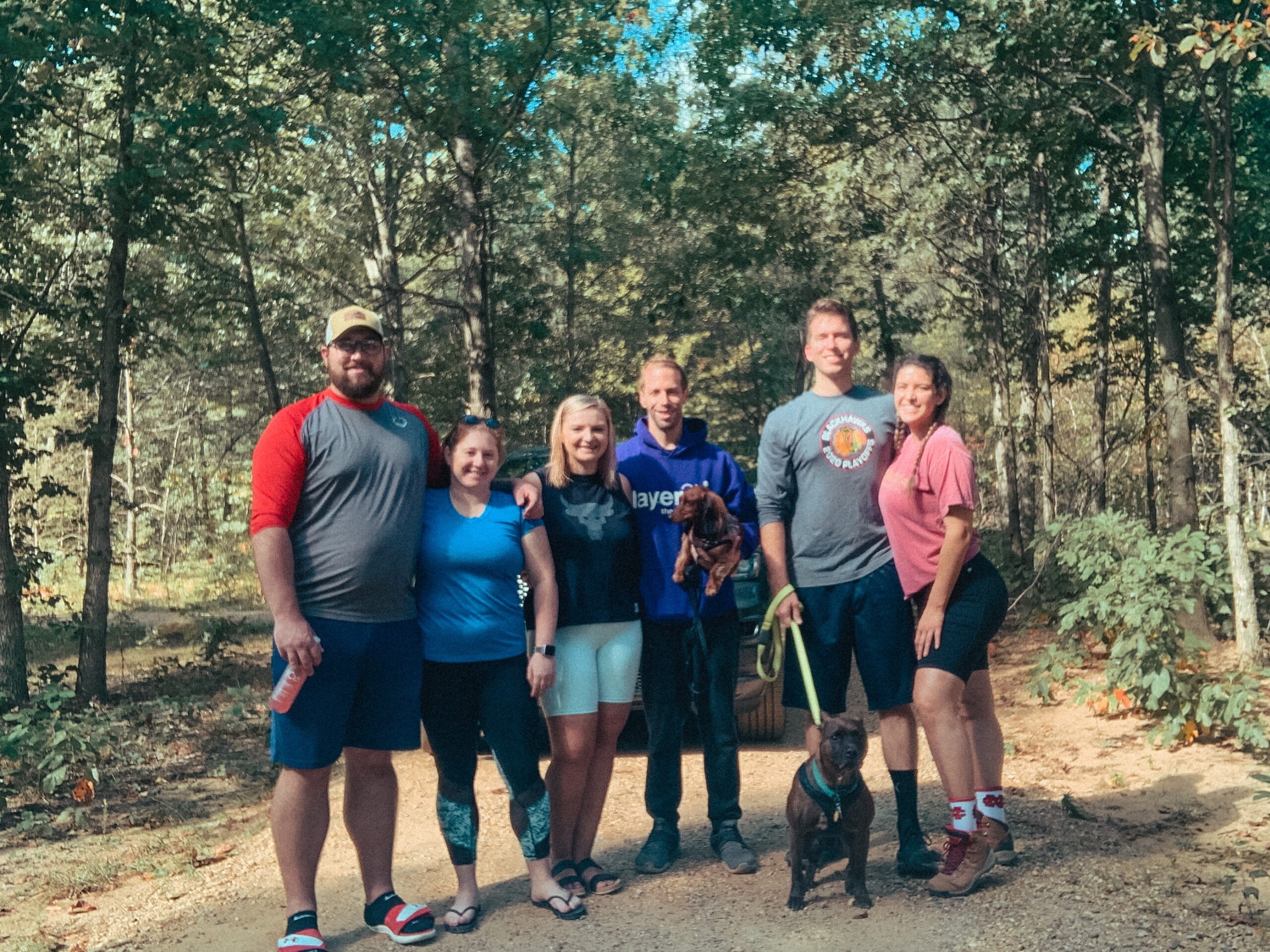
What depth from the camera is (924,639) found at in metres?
4.61

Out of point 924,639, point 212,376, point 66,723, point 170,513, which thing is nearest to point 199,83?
point 66,723

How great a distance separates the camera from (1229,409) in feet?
26.4

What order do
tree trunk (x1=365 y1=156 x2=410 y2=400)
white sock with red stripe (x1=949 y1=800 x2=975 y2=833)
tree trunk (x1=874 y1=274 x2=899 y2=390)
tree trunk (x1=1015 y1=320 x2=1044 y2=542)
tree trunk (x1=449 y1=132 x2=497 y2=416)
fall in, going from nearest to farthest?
white sock with red stripe (x1=949 y1=800 x2=975 y2=833)
tree trunk (x1=449 y1=132 x2=497 y2=416)
tree trunk (x1=1015 y1=320 x2=1044 y2=542)
tree trunk (x1=365 y1=156 x2=410 y2=400)
tree trunk (x1=874 y1=274 x2=899 y2=390)

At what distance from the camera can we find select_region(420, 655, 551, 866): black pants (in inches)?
174

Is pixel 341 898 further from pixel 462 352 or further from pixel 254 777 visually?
pixel 462 352

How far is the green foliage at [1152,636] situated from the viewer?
271 inches

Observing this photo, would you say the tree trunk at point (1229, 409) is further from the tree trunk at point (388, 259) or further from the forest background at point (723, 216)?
the tree trunk at point (388, 259)

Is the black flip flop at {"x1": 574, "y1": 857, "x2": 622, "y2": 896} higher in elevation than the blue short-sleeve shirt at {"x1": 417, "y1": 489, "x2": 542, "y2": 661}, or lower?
lower

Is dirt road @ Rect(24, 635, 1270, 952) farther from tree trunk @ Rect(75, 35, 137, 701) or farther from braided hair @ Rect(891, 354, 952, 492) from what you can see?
tree trunk @ Rect(75, 35, 137, 701)

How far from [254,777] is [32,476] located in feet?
71.8

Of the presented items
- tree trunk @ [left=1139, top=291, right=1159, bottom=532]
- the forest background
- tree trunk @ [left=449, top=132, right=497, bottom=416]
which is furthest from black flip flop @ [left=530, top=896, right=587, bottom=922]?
tree trunk @ [left=1139, top=291, right=1159, bottom=532]

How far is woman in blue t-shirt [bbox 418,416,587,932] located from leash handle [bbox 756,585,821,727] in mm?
888

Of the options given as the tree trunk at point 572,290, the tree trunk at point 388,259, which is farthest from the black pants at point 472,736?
the tree trunk at point 572,290

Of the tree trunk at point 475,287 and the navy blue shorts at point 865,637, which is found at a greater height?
the tree trunk at point 475,287
